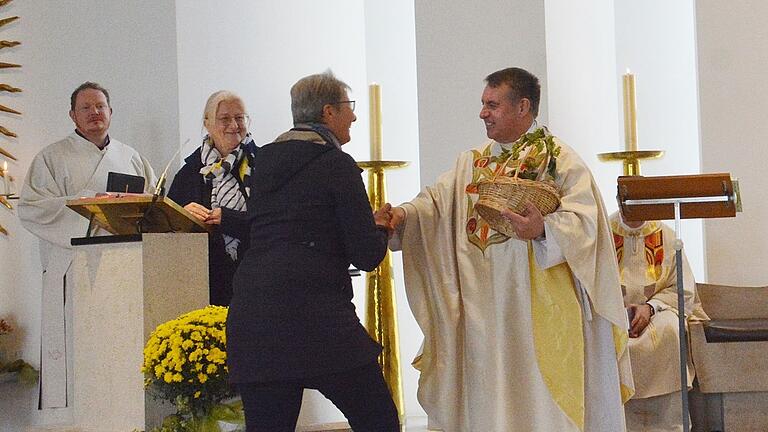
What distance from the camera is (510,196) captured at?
13.3 feet

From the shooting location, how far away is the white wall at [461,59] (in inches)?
252

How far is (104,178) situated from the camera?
620 centimetres

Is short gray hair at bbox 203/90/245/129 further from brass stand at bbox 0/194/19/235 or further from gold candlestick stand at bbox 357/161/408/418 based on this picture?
brass stand at bbox 0/194/19/235

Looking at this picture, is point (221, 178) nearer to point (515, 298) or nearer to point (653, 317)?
point (515, 298)

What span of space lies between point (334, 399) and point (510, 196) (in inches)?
41.7

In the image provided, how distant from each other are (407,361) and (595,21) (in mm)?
2509

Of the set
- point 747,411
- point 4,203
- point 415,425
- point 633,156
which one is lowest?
point 415,425

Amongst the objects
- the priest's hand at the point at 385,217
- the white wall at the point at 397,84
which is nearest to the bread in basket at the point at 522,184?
the priest's hand at the point at 385,217

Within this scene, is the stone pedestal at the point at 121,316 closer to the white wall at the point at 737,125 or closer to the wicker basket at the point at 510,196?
the wicker basket at the point at 510,196

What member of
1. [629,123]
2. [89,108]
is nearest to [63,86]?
[89,108]

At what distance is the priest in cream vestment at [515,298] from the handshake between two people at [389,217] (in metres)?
0.02

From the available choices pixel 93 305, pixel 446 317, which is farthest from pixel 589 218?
pixel 93 305

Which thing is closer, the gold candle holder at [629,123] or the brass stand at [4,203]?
the gold candle holder at [629,123]

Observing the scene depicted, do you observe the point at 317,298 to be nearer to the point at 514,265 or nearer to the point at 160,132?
the point at 514,265
